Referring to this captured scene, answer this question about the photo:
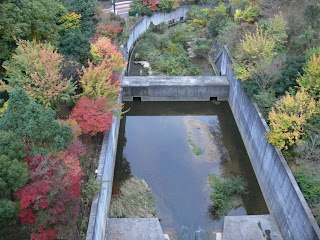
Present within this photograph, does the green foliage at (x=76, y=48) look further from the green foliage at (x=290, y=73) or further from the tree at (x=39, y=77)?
the green foliage at (x=290, y=73)

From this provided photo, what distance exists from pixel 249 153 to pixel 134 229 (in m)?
9.39

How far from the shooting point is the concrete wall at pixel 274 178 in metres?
12.4

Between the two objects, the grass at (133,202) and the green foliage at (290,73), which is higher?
the green foliage at (290,73)

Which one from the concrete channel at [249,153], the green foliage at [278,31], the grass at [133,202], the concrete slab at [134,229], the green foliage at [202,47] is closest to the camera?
the concrete channel at [249,153]

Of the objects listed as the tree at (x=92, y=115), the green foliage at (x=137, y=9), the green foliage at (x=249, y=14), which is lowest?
the tree at (x=92, y=115)

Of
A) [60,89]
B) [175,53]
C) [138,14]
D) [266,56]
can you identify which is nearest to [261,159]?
[266,56]

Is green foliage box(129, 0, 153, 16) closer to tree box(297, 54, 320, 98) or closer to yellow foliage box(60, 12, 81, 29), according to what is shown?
yellow foliage box(60, 12, 81, 29)

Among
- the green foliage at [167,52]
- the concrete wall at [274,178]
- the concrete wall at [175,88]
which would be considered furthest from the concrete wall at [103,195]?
the green foliage at [167,52]

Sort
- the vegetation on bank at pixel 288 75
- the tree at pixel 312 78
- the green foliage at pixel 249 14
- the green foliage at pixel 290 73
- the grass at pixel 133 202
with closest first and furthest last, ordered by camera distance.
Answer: the vegetation on bank at pixel 288 75 → the grass at pixel 133 202 → the tree at pixel 312 78 → the green foliage at pixel 290 73 → the green foliage at pixel 249 14

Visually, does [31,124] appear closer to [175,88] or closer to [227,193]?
[227,193]

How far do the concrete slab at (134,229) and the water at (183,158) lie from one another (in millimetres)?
741

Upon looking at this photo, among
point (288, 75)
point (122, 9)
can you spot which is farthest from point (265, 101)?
point (122, 9)

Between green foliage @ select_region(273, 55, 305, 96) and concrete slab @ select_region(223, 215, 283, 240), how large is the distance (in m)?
8.08

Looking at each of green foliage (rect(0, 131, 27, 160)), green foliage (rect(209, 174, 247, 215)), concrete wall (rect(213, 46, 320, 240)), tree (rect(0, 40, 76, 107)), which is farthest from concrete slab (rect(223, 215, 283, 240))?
tree (rect(0, 40, 76, 107))
